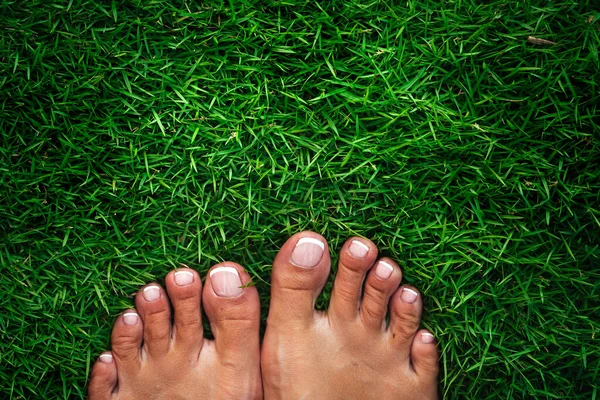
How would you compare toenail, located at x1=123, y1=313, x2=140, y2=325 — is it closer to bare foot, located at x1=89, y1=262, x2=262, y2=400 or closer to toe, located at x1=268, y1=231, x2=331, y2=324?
bare foot, located at x1=89, y1=262, x2=262, y2=400

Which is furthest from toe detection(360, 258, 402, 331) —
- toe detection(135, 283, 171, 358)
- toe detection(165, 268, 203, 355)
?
toe detection(135, 283, 171, 358)

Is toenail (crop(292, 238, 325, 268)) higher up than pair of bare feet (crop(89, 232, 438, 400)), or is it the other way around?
toenail (crop(292, 238, 325, 268))

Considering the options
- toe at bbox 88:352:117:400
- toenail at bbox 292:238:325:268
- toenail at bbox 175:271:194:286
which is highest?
toenail at bbox 292:238:325:268

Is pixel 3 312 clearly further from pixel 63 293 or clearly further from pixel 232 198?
pixel 232 198

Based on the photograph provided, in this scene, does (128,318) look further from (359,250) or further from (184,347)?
(359,250)

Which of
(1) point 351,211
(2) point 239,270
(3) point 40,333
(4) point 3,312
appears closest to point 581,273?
(1) point 351,211

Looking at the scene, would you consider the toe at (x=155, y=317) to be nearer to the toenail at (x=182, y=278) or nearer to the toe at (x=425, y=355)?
the toenail at (x=182, y=278)

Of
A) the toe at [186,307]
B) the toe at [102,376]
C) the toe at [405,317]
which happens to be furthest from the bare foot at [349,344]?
the toe at [102,376]
